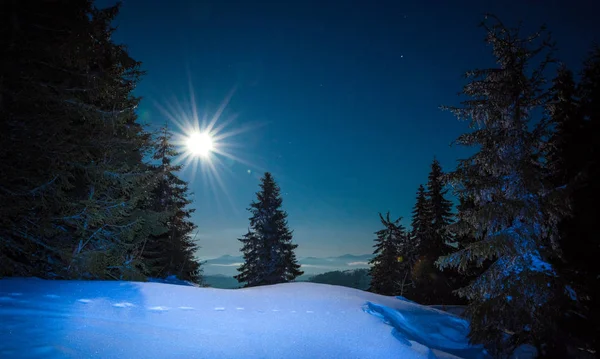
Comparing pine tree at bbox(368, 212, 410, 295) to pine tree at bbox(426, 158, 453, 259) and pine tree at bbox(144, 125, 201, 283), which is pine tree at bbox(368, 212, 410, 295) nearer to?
pine tree at bbox(426, 158, 453, 259)

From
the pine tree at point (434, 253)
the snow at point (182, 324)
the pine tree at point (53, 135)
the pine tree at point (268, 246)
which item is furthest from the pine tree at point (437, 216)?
the pine tree at point (53, 135)

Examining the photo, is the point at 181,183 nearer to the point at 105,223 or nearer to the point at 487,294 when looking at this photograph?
the point at 105,223

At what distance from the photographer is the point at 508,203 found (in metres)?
7.13

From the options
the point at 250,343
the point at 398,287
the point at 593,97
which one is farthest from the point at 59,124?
the point at 398,287

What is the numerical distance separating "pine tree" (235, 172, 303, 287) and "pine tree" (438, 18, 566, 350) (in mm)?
18097

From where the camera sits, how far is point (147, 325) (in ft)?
11.6

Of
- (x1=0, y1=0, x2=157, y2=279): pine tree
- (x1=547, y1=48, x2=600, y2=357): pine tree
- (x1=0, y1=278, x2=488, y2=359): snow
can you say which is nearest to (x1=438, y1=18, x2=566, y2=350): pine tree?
(x1=547, y1=48, x2=600, y2=357): pine tree

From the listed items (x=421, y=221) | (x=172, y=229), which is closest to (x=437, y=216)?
(x=421, y=221)

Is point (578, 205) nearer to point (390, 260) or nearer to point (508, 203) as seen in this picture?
point (508, 203)

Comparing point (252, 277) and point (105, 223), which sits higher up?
point (105, 223)

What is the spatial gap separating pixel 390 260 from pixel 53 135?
27.0 metres

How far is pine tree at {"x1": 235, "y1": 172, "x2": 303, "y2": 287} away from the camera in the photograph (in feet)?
78.3

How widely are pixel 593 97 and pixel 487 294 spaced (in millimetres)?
7323

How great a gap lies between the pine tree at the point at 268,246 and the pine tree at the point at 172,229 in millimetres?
4519
